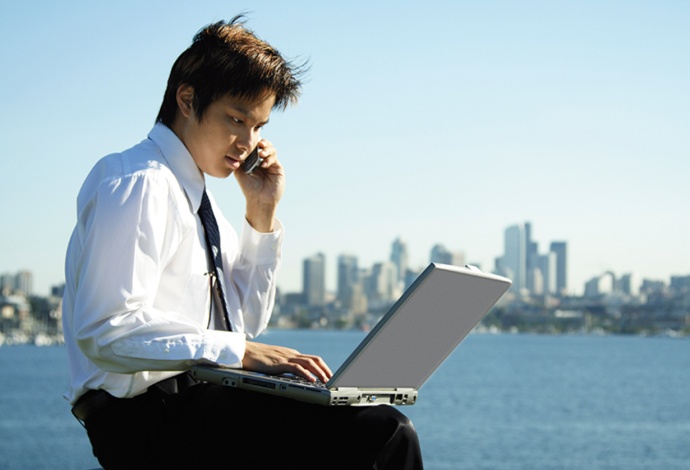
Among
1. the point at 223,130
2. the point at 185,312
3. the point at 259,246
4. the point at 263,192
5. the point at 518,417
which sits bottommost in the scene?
the point at 518,417

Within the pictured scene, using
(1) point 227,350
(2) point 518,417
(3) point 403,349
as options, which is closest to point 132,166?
(1) point 227,350

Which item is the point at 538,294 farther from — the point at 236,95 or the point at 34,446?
the point at 236,95

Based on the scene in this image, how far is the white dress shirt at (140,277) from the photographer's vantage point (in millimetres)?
1930

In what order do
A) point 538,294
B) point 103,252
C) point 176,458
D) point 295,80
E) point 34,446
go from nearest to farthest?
point 103,252, point 176,458, point 295,80, point 34,446, point 538,294

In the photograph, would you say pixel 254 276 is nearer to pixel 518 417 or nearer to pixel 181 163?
pixel 181 163

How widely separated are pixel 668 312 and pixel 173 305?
130 metres

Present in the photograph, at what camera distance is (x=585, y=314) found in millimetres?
134250

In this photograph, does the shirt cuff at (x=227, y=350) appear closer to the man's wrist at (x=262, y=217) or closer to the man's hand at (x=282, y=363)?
the man's hand at (x=282, y=363)

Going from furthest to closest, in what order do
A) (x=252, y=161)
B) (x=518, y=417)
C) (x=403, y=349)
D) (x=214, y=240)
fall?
1. (x=518, y=417)
2. (x=252, y=161)
3. (x=214, y=240)
4. (x=403, y=349)

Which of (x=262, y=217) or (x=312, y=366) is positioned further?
(x=262, y=217)

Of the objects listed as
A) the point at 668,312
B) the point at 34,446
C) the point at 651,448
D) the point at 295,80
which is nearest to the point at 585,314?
the point at 668,312

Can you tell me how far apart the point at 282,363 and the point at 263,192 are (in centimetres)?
73

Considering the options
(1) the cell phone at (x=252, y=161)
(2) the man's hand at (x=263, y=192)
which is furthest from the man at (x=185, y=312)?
(2) the man's hand at (x=263, y=192)

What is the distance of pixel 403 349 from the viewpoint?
2041 millimetres
